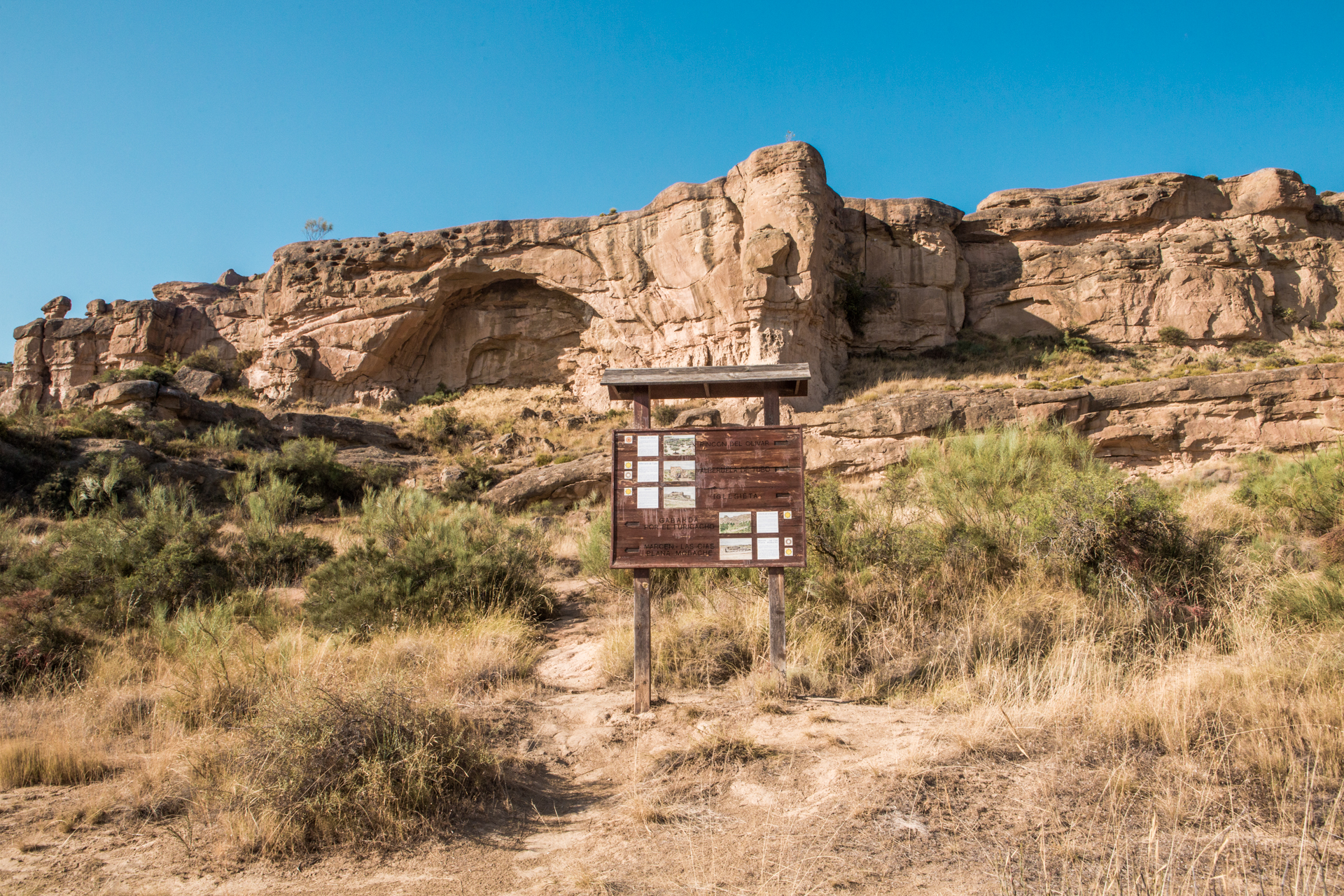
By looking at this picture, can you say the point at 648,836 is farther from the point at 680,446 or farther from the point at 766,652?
the point at 680,446

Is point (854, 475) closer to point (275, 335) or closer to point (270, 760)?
point (270, 760)

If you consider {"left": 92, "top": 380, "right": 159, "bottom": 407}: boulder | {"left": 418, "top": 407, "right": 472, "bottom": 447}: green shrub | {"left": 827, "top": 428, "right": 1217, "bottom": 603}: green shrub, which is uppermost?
{"left": 92, "top": 380, "right": 159, "bottom": 407}: boulder

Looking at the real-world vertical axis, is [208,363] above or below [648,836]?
above

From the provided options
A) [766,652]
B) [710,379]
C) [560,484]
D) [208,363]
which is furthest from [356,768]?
[208,363]

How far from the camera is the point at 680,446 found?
5.37 metres

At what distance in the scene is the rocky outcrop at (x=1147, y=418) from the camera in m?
14.7

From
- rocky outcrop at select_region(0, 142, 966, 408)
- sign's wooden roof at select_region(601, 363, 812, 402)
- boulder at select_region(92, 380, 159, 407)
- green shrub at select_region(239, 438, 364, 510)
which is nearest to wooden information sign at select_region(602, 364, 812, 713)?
sign's wooden roof at select_region(601, 363, 812, 402)

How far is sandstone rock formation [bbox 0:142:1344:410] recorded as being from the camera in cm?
2248

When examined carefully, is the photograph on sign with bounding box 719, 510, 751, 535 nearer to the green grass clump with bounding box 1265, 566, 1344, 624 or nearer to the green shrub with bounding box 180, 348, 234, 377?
the green grass clump with bounding box 1265, 566, 1344, 624

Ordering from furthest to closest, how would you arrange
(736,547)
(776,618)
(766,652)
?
1. (766,652)
2. (776,618)
3. (736,547)

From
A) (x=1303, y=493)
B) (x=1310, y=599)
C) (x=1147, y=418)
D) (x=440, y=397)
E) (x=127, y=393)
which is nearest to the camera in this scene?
(x=1310, y=599)

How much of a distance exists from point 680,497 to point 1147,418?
45.7 ft

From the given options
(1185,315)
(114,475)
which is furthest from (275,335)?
(1185,315)

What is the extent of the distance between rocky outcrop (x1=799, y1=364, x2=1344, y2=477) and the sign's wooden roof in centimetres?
936
